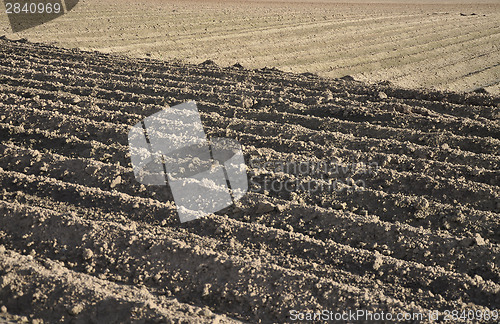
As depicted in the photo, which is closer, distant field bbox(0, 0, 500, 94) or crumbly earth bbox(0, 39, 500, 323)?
crumbly earth bbox(0, 39, 500, 323)

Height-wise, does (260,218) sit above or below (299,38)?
below

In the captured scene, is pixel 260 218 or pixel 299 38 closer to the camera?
pixel 260 218

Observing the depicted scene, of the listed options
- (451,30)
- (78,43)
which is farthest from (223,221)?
(451,30)

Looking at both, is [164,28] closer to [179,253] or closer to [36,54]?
[36,54]

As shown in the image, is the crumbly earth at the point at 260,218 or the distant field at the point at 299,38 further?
the distant field at the point at 299,38
